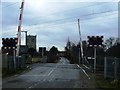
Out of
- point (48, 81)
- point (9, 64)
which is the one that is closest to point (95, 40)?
point (9, 64)

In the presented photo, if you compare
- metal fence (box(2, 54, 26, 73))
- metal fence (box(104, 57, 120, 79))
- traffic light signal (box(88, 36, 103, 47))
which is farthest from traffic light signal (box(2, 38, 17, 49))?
metal fence (box(104, 57, 120, 79))

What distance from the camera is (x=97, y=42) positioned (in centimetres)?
3931

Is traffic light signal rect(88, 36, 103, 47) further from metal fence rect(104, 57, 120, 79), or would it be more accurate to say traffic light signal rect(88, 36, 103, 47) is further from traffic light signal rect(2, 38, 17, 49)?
metal fence rect(104, 57, 120, 79)

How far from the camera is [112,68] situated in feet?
91.1

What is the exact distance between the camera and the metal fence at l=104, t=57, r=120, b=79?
25656 millimetres

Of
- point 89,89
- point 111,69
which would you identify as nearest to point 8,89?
point 89,89

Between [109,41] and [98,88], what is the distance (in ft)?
336

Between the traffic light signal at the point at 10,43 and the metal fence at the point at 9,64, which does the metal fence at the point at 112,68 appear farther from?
the traffic light signal at the point at 10,43

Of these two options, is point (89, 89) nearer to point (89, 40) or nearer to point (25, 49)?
point (89, 40)

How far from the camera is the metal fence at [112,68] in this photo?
25.7 metres

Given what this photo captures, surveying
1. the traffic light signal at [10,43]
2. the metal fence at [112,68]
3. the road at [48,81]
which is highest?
the traffic light signal at [10,43]

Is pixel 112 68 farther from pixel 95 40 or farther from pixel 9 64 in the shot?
pixel 9 64

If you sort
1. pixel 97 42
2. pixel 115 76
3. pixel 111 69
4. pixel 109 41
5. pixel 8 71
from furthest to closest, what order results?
pixel 109 41, pixel 97 42, pixel 8 71, pixel 111 69, pixel 115 76

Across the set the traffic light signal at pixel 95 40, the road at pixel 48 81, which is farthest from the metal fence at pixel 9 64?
the traffic light signal at pixel 95 40
